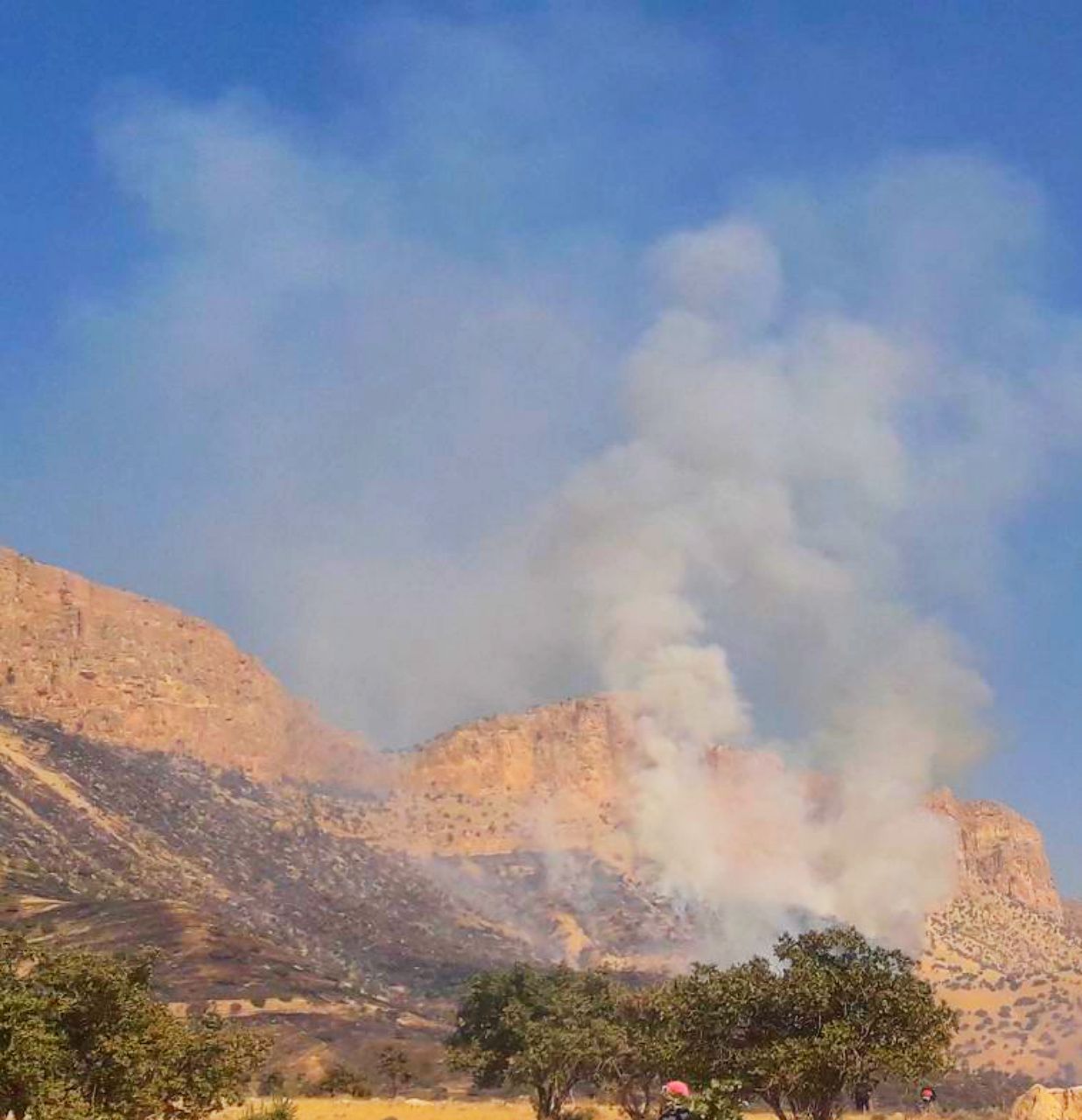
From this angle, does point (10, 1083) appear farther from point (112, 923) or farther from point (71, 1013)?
point (112, 923)

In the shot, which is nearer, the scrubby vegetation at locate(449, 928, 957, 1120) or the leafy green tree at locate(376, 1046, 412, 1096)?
the scrubby vegetation at locate(449, 928, 957, 1120)

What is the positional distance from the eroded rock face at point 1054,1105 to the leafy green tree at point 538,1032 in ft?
85.7

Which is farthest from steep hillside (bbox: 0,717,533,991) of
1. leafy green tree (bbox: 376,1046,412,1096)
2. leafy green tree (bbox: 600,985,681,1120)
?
leafy green tree (bbox: 600,985,681,1120)

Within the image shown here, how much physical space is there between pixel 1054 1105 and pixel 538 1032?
110ft

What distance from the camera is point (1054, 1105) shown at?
29641mm

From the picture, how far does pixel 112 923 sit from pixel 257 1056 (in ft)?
338

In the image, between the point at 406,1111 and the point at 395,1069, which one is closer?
the point at 406,1111

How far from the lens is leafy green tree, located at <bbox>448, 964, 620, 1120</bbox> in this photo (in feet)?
181

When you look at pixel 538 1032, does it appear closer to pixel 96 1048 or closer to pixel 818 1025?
pixel 818 1025

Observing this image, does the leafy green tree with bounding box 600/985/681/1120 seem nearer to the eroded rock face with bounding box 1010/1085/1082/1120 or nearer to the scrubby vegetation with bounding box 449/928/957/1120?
the scrubby vegetation with bounding box 449/928/957/1120

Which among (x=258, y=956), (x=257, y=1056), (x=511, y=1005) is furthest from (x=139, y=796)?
(x=257, y=1056)

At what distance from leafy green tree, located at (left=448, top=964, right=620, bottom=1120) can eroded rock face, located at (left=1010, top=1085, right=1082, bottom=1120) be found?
26114mm

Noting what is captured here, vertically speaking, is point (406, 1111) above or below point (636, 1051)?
below

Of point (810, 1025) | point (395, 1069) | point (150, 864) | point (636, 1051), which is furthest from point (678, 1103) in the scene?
point (150, 864)
